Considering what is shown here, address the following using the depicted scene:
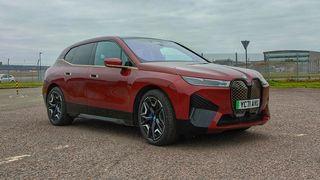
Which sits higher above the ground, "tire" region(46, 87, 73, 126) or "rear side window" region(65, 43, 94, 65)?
"rear side window" region(65, 43, 94, 65)

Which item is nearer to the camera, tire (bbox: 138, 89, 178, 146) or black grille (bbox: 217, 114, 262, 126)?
black grille (bbox: 217, 114, 262, 126)

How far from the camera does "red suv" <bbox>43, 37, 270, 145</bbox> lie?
5641 millimetres

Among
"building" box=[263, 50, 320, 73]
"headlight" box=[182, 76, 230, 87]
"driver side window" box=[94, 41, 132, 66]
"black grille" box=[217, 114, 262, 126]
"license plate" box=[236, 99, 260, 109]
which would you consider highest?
"building" box=[263, 50, 320, 73]

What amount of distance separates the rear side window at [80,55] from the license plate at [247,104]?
3.01 meters

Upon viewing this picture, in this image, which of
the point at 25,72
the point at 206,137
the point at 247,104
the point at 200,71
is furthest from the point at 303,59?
the point at 25,72

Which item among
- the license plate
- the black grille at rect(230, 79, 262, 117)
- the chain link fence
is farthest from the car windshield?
the chain link fence

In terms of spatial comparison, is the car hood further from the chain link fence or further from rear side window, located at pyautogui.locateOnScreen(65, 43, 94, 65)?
the chain link fence

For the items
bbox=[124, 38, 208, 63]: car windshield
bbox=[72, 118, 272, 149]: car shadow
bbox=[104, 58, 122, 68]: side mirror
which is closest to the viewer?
bbox=[72, 118, 272, 149]: car shadow

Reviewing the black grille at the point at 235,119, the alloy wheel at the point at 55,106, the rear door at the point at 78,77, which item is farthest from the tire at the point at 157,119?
the alloy wheel at the point at 55,106

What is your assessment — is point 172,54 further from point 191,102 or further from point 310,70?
point 310,70

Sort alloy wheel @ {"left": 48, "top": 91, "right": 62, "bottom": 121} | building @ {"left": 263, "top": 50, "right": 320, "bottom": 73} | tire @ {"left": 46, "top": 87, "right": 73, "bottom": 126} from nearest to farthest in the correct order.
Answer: tire @ {"left": 46, "top": 87, "right": 73, "bottom": 126}, alloy wheel @ {"left": 48, "top": 91, "right": 62, "bottom": 121}, building @ {"left": 263, "top": 50, "right": 320, "bottom": 73}

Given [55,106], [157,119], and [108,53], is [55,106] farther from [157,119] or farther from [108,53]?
[157,119]

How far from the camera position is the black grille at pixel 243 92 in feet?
18.8

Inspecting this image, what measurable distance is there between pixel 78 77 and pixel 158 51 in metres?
1.59
